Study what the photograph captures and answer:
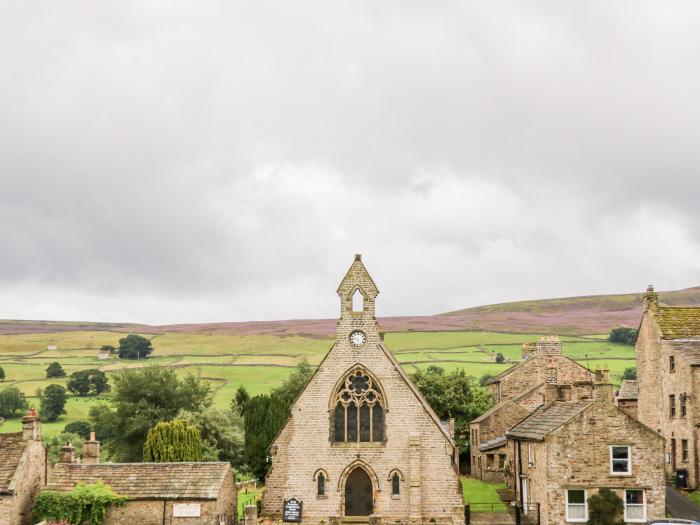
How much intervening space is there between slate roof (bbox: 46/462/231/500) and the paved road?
24199 millimetres

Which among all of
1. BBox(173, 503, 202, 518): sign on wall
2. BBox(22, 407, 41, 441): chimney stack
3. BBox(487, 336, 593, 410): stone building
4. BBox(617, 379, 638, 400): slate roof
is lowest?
BBox(173, 503, 202, 518): sign on wall

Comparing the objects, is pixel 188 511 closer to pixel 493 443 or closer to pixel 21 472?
pixel 21 472

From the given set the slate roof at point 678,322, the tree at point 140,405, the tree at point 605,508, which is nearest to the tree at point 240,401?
the tree at point 140,405

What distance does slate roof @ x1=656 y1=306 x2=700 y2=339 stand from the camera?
53.2m

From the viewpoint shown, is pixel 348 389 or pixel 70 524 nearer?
pixel 70 524

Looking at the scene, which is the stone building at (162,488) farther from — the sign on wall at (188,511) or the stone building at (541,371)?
the stone building at (541,371)

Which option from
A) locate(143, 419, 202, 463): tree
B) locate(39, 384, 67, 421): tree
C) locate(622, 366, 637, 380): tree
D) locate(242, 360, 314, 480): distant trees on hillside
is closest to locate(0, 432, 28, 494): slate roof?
locate(143, 419, 202, 463): tree

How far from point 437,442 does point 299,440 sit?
7.95m

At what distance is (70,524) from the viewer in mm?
41188

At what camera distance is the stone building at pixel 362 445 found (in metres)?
46.4

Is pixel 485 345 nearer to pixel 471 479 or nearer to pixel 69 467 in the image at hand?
pixel 471 479

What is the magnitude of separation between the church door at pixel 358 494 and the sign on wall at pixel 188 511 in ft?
31.3

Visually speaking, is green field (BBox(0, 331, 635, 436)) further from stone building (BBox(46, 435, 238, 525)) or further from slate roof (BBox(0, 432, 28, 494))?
slate roof (BBox(0, 432, 28, 494))

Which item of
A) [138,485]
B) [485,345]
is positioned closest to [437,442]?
[138,485]
